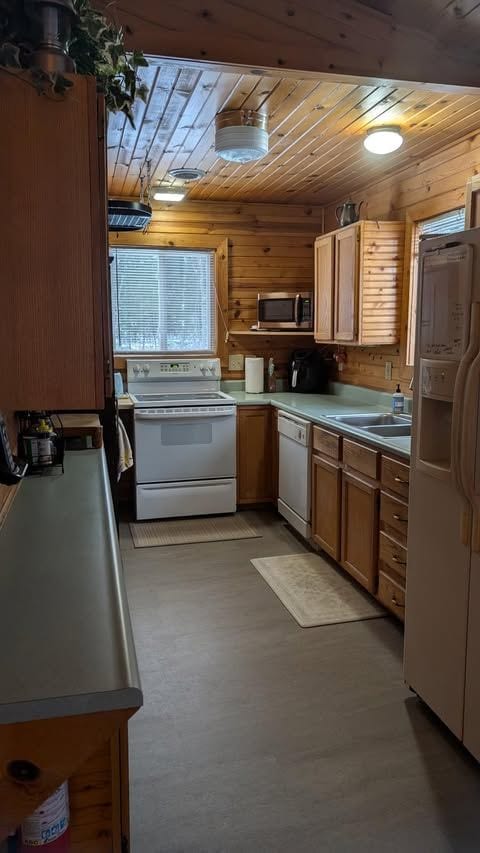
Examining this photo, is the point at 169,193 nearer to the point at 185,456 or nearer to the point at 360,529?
the point at 185,456

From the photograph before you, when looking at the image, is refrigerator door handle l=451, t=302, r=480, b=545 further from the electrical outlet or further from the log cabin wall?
the electrical outlet

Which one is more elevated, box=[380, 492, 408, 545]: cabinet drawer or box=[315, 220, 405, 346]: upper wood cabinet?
box=[315, 220, 405, 346]: upper wood cabinet

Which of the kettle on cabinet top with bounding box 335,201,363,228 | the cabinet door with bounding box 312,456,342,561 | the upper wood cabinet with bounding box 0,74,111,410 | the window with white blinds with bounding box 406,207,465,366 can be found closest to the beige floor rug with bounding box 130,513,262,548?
the cabinet door with bounding box 312,456,342,561

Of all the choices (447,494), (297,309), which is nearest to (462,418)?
(447,494)

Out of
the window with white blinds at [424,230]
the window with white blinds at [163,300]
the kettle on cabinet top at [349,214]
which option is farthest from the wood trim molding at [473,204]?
the window with white blinds at [163,300]

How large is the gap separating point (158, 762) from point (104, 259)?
1613 mm

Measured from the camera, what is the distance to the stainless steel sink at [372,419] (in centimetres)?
385

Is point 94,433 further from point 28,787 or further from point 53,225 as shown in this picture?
point 28,787

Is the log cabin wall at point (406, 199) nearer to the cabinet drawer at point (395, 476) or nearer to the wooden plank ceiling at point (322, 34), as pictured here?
the wooden plank ceiling at point (322, 34)

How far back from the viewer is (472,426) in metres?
1.89

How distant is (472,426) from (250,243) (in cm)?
369

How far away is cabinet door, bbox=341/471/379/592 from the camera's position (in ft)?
10.3

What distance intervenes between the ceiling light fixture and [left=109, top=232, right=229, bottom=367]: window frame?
0.40 m

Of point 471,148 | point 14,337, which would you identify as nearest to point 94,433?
point 14,337
